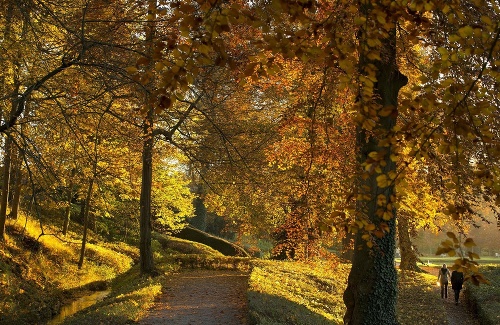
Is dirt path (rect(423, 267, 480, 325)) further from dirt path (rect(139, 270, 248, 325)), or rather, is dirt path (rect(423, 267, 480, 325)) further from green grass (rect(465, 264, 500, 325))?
dirt path (rect(139, 270, 248, 325))

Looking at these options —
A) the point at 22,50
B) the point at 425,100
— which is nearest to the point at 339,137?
the point at 22,50

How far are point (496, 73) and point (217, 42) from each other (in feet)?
5.37

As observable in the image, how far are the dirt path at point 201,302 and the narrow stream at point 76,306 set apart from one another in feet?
7.76

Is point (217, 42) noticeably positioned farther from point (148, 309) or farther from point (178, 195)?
point (178, 195)

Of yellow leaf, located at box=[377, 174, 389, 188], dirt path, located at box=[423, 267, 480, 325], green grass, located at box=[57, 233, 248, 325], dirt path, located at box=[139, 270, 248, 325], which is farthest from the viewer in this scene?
dirt path, located at box=[423, 267, 480, 325]

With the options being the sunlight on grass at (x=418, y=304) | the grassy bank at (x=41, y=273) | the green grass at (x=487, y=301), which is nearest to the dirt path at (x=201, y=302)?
the grassy bank at (x=41, y=273)

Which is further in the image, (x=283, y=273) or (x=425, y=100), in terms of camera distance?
(x=283, y=273)

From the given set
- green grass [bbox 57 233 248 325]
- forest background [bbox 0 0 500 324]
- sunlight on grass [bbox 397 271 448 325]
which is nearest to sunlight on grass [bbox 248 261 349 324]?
forest background [bbox 0 0 500 324]

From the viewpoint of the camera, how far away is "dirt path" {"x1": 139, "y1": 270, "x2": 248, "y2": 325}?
34.9ft

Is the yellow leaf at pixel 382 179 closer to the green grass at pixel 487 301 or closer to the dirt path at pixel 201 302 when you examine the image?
the dirt path at pixel 201 302

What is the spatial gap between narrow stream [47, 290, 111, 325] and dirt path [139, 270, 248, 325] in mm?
2366

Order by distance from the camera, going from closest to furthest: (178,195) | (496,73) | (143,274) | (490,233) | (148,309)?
(496,73)
(148,309)
(143,274)
(178,195)
(490,233)

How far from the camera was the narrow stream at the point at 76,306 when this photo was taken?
1245 cm

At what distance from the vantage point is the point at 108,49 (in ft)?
21.7
